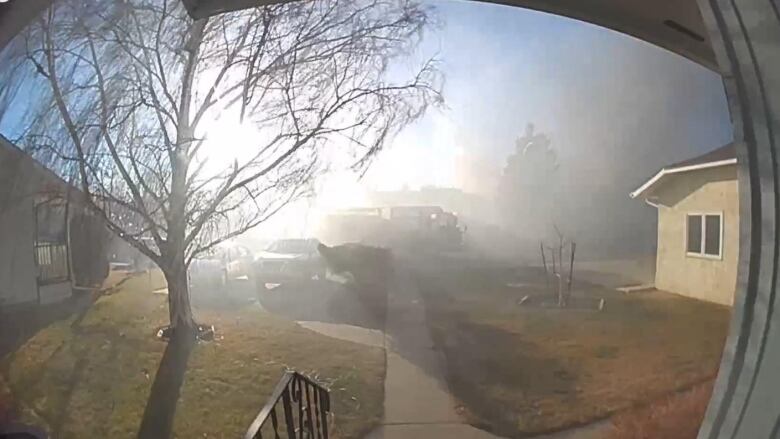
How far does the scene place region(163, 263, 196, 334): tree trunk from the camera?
6.70 ft

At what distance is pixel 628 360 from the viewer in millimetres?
1793

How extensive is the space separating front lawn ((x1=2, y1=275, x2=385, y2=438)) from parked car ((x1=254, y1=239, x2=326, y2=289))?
110mm

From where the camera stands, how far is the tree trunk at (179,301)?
2.04 metres

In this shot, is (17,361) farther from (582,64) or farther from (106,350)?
(582,64)

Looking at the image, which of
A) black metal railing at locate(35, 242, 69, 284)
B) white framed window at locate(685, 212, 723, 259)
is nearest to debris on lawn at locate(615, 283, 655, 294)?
white framed window at locate(685, 212, 723, 259)

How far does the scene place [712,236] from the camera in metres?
1.70

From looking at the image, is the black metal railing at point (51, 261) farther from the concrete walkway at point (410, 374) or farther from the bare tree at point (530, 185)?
the bare tree at point (530, 185)

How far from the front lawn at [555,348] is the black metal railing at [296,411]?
0.43m

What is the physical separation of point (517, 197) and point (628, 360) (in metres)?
0.57

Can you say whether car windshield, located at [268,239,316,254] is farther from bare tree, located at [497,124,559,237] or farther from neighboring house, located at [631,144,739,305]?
neighboring house, located at [631,144,739,305]

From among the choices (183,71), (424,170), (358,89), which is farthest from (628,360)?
(183,71)

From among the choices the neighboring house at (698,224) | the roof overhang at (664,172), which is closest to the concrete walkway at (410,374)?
the neighboring house at (698,224)

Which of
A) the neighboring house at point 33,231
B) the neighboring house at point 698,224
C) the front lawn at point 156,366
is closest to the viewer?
the neighboring house at point 698,224

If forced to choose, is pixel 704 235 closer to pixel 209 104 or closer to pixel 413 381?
pixel 413 381
